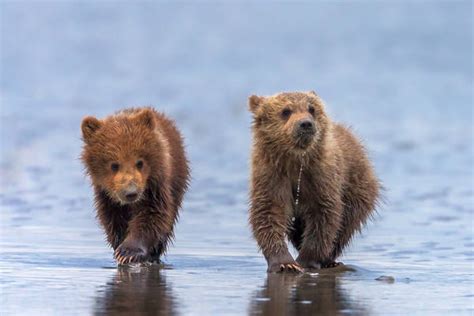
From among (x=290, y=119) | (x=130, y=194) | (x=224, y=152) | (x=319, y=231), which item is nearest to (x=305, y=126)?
(x=290, y=119)

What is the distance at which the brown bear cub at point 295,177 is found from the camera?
11.5 meters

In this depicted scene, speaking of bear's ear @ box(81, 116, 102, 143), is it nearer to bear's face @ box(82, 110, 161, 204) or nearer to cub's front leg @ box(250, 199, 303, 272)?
bear's face @ box(82, 110, 161, 204)

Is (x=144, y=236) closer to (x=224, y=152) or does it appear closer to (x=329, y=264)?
(x=329, y=264)

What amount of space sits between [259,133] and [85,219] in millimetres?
3820

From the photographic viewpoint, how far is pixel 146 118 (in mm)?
11945

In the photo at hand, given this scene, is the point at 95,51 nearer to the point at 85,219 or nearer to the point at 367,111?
the point at 367,111

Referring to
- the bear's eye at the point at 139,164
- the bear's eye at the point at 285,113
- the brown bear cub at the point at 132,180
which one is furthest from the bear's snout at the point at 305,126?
the bear's eye at the point at 139,164

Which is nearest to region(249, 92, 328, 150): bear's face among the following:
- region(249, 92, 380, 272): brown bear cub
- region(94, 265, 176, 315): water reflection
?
region(249, 92, 380, 272): brown bear cub

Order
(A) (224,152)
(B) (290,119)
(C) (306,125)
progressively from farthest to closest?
(A) (224,152) → (B) (290,119) → (C) (306,125)

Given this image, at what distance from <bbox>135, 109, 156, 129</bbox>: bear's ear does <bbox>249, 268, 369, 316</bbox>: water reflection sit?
5.88 feet

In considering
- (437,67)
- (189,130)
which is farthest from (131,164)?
(437,67)

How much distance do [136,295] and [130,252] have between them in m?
1.95

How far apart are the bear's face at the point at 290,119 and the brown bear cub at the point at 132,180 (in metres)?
0.90

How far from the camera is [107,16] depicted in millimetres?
66688
